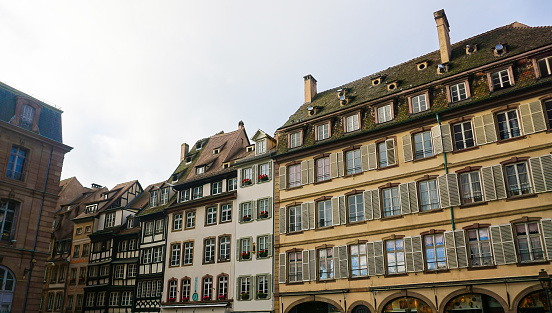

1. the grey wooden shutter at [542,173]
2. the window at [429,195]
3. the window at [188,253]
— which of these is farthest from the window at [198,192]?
Answer: the grey wooden shutter at [542,173]

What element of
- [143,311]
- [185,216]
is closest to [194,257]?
[185,216]

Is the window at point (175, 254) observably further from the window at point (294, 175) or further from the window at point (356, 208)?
the window at point (356, 208)

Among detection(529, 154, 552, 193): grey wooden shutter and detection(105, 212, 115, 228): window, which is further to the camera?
detection(105, 212, 115, 228): window

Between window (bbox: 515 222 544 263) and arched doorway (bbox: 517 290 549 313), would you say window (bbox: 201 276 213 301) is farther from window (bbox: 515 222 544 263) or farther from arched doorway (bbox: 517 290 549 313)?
window (bbox: 515 222 544 263)

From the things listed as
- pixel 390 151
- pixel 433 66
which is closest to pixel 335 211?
pixel 390 151

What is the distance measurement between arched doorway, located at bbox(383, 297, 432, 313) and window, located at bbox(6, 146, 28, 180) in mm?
23510

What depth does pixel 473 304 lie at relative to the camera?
75.7ft

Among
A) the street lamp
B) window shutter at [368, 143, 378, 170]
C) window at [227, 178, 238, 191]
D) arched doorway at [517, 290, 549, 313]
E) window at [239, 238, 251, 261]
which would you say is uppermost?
window at [227, 178, 238, 191]

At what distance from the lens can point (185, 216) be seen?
1528 inches

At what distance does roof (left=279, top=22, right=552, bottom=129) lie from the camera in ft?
87.8

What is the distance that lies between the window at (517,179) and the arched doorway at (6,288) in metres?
27.7

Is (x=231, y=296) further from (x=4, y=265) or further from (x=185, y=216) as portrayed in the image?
(x=4, y=265)

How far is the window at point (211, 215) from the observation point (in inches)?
1446

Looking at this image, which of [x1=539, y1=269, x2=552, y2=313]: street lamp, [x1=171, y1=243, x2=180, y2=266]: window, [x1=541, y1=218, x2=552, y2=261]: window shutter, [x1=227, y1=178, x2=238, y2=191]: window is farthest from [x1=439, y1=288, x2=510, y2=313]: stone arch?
[x1=171, y1=243, x2=180, y2=266]: window
